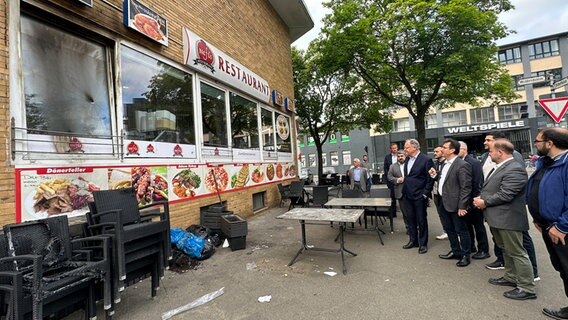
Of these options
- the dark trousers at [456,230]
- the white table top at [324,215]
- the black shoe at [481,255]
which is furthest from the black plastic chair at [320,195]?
the black shoe at [481,255]

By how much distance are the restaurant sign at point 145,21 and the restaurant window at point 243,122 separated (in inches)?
117

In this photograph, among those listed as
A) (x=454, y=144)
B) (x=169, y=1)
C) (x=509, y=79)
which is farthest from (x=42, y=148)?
(x=509, y=79)

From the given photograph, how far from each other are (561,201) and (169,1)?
289 inches

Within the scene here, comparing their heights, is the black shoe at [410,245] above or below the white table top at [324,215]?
below

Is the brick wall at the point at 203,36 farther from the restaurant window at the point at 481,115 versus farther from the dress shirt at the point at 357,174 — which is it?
the restaurant window at the point at 481,115

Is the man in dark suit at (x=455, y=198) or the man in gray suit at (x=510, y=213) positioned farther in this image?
the man in dark suit at (x=455, y=198)

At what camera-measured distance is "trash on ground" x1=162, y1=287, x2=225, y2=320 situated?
A: 3189 millimetres

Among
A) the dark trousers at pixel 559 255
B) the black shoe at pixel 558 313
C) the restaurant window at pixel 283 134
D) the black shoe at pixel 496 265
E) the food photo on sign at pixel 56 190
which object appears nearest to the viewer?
the dark trousers at pixel 559 255

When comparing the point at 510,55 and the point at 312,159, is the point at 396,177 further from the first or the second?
the point at 510,55

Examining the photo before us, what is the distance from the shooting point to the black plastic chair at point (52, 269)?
7.04 feet

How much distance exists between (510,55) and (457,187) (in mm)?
40557

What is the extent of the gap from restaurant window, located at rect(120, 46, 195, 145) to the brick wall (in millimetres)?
350

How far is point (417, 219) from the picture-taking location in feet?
16.9

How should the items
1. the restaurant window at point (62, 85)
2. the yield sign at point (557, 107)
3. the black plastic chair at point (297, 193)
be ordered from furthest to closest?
the black plastic chair at point (297, 193)
the yield sign at point (557, 107)
the restaurant window at point (62, 85)
